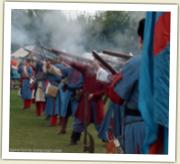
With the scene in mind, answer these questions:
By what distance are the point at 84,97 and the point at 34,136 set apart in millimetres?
378

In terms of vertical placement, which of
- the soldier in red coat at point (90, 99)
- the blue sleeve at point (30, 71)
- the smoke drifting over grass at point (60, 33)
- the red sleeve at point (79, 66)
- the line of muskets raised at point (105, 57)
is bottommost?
the soldier in red coat at point (90, 99)

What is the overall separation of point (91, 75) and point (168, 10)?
0.60 metres

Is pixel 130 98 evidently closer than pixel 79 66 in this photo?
Yes

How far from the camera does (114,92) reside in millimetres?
4363

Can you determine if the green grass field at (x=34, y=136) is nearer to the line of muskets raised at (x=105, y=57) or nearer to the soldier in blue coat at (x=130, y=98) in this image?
the soldier in blue coat at (x=130, y=98)

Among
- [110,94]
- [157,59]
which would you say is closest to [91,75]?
[110,94]

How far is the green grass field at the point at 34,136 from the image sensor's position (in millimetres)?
4398

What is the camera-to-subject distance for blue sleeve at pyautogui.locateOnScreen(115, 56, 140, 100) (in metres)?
4.31

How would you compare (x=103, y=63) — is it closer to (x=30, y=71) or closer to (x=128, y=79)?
(x=128, y=79)

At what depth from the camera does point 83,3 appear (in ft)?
14.3

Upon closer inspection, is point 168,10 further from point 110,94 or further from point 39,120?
point 39,120

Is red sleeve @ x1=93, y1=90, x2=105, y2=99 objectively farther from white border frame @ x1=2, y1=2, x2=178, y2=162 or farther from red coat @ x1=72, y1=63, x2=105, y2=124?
white border frame @ x1=2, y1=2, x2=178, y2=162

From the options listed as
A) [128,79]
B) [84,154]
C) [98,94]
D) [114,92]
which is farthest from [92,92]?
[84,154]

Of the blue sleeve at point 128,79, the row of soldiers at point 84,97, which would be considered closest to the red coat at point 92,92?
the row of soldiers at point 84,97
